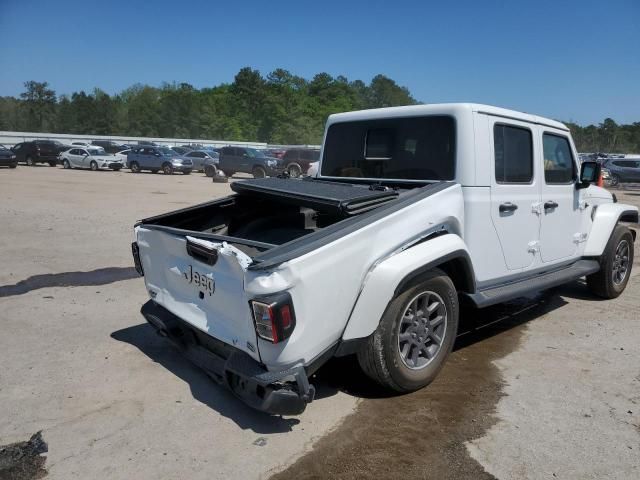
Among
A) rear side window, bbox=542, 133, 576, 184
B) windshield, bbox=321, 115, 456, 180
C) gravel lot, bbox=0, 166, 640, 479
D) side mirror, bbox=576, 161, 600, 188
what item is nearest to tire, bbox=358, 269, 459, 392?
gravel lot, bbox=0, 166, 640, 479

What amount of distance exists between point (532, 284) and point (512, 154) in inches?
45.5

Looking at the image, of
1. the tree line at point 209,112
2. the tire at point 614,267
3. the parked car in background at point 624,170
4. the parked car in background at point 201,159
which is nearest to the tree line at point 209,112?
the tree line at point 209,112

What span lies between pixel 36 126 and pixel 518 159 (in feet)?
331

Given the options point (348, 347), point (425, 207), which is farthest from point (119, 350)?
point (425, 207)

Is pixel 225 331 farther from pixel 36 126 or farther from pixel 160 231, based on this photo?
pixel 36 126

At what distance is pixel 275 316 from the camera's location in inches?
103

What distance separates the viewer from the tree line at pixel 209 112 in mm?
86500

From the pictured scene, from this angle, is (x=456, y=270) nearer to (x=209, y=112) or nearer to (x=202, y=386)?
(x=202, y=386)

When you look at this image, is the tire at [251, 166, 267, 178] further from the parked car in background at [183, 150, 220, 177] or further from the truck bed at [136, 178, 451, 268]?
the truck bed at [136, 178, 451, 268]

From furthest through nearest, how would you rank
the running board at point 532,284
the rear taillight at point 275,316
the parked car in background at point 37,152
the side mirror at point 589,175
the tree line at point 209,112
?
1. the tree line at point 209,112
2. the parked car in background at point 37,152
3. the side mirror at point 589,175
4. the running board at point 532,284
5. the rear taillight at point 275,316

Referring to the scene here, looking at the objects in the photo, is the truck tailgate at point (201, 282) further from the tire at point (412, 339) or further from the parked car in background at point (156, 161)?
the parked car in background at point (156, 161)

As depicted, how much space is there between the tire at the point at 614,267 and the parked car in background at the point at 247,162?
2306 centimetres

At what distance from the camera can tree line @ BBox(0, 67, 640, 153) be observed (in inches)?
3406

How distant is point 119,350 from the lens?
14.0 feet
